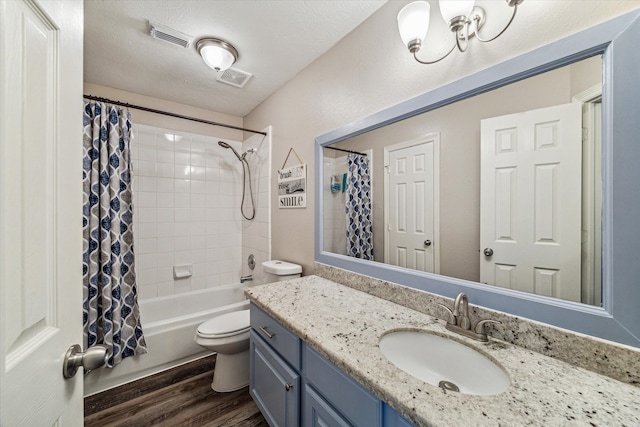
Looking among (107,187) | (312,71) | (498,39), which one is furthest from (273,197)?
(498,39)

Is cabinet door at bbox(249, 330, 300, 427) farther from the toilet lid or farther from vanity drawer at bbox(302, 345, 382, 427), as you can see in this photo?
the toilet lid

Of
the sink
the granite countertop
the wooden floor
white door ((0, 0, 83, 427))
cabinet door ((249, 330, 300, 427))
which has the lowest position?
the wooden floor

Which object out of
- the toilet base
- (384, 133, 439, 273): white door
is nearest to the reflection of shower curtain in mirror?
(384, 133, 439, 273): white door

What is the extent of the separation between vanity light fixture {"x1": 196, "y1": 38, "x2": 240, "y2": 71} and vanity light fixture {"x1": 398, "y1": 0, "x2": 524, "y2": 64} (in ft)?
3.80

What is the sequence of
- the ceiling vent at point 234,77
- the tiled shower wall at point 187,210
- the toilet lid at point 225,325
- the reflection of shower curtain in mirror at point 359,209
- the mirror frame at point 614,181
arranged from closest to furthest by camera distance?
the mirror frame at point 614,181 < the reflection of shower curtain in mirror at point 359,209 < the toilet lid at point 225,325 < the ceiling vent at point 234,77 < the tiled shower wall at point 187,210

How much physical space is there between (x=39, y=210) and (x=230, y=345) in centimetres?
153

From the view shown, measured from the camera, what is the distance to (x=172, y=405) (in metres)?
1.59

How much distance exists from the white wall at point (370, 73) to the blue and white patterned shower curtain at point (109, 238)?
3.73 ft

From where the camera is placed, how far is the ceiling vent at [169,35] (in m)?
1.45

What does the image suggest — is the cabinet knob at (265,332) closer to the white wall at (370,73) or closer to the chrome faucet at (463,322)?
the white wall at (370,73)

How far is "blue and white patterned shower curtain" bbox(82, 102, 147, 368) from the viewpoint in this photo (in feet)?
5.63

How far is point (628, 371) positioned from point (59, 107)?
1.53 meters

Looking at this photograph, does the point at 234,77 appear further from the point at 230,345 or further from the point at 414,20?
the point at 230,345

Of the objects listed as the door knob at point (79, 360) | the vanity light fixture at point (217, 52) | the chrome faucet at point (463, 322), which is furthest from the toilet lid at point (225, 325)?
the vanity light fixture at point (217, 52)
